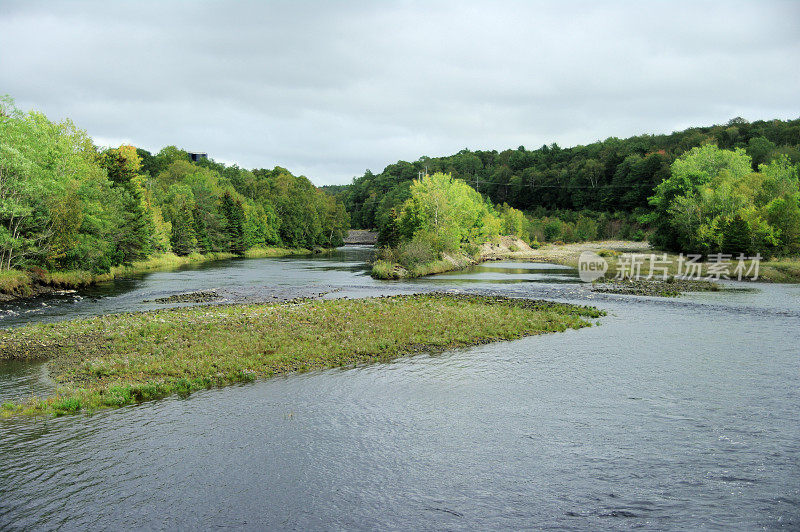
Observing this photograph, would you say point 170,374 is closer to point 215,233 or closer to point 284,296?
point 284,296

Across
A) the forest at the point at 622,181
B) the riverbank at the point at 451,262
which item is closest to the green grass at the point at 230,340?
the riverbank at the point at 451,262

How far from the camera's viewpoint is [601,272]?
6106cm

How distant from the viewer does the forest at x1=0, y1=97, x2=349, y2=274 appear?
40.3 metres

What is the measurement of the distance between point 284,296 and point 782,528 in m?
33.0

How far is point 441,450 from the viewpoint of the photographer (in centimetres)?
1202

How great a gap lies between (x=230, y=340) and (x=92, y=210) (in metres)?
37.4

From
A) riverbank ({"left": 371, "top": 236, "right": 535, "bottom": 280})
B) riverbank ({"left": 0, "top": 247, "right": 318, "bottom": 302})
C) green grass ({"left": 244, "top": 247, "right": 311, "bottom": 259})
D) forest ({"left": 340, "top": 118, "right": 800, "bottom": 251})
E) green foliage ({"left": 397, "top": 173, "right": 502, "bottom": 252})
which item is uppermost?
forest ({"left": 340, "top": 118, "right": 800, "bottom": 251})

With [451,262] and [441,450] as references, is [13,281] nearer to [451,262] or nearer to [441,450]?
[441,450]

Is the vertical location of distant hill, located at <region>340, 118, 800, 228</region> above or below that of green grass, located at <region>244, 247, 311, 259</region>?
above

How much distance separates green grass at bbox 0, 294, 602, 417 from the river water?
1.01 metres

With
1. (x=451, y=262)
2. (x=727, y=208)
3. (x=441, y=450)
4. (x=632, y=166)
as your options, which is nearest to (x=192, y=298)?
(x=441, y=450)

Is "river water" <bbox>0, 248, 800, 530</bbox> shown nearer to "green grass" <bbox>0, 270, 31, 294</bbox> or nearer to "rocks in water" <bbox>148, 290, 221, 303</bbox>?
"rocks in water" <bbox>148, 290, 221, 303</bbox>

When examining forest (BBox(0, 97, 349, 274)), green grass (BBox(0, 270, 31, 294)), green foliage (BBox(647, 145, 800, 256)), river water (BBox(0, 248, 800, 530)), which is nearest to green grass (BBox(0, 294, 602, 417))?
river water (BBox(0, 248, 800, 530))

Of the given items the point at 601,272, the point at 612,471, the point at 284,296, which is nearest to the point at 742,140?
the point at 601,272
